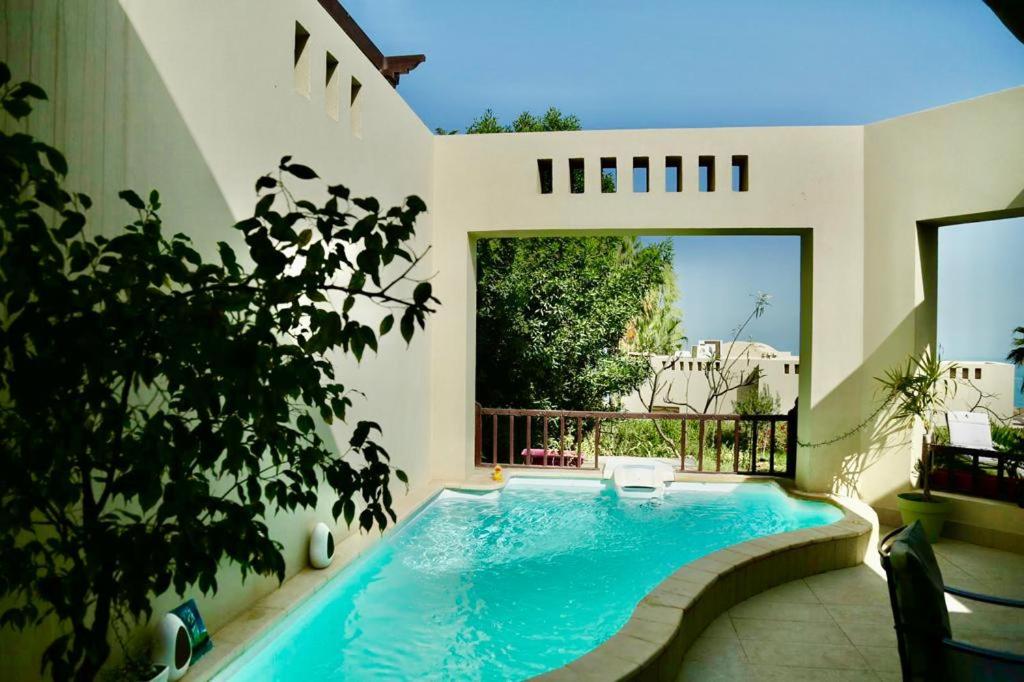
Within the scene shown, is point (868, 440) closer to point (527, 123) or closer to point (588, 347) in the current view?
point (588, 347)

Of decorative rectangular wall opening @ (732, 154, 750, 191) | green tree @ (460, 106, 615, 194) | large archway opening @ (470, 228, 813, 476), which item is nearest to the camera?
decorative rectangular wall opening @ (732, 154, 750, 191)

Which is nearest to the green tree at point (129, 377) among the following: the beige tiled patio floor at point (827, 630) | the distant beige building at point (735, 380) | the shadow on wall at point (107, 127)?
the shadow on wall at point (107, 127)

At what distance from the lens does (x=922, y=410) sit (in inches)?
252

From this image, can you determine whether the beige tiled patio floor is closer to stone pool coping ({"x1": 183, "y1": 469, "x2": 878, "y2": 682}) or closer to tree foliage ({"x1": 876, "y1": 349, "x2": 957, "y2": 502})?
stone pool coping ({"x1": 183, "y1": 469, "x2": 878, "y2": 682})

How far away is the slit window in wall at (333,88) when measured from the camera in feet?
17.4

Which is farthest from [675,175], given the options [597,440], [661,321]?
[661,321]

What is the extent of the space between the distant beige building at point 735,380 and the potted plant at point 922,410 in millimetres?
9505

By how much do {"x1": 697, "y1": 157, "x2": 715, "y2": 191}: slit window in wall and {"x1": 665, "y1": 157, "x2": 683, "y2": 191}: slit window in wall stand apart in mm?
201

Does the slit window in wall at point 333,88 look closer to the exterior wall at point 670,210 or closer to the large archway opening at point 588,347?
the exterior wall at point 670,210

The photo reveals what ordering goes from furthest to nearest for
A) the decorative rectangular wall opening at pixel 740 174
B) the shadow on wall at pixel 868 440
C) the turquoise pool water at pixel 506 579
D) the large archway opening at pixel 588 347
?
the large archway opening at pixel 588 347
the decorative rectangular wall opening at pixel 740 174
the shadow on wall at pixel 868 440
the turquoise pool water at pixel 506 579

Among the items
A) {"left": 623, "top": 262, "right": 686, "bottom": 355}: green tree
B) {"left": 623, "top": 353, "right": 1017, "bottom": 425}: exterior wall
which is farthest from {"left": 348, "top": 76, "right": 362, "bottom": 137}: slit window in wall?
{"left": 623, "top": 353, "right": 1017, "bottom": 425}: exterior wall

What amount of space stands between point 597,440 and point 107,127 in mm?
Result: 6515

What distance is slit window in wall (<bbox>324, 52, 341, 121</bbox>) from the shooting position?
5.31 m

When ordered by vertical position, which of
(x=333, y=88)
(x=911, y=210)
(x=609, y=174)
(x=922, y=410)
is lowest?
(x=922, y=410)
